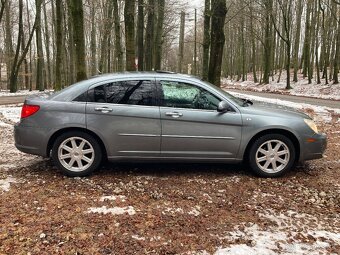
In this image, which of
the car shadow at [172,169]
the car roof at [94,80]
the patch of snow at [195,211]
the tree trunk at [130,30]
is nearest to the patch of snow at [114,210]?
the patch of snow at [195,211]

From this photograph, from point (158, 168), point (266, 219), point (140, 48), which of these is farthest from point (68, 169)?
point (140, 48)

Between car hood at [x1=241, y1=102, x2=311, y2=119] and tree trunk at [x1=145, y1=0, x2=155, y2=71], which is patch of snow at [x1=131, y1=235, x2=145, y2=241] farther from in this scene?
tree trunk at [x1=145, y1=0, x2=155, y2=71]

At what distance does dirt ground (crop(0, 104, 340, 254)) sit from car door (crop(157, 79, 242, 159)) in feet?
1.42

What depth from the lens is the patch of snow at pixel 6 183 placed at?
15.4 feet

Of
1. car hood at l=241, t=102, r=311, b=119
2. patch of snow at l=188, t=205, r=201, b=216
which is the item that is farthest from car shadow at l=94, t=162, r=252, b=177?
patch of snow at l=188, t=205, r=201, b=216

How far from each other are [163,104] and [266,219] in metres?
2.29

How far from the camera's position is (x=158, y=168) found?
570 centimetres

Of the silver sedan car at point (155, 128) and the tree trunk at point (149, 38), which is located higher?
the tree trunk at point (149, 38)

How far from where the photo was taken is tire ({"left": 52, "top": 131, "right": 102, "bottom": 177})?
16.8 feet

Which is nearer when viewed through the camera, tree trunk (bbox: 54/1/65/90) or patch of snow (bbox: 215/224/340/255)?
patch of snow (bbox: 215/224/340/255)

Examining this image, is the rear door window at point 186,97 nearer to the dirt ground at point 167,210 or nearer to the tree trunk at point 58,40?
the dirt ground at point 167,210

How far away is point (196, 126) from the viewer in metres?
5.16

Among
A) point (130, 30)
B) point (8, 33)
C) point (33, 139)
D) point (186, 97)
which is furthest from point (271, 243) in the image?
point (8, 33)

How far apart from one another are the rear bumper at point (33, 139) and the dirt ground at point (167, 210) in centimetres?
42
